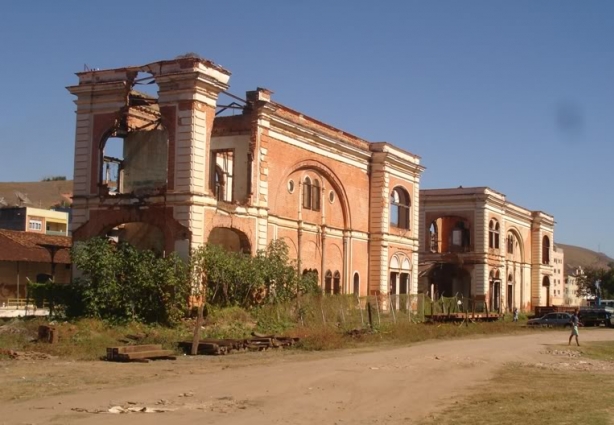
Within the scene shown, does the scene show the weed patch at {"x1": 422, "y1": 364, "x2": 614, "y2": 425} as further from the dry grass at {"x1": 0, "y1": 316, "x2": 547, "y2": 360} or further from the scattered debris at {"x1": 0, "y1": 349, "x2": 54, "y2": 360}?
the scattered debris at {"x1": 0, "y1": 349, "x2": 54, "y2": 360}

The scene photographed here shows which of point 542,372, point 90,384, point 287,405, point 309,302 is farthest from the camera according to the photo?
point 309,302

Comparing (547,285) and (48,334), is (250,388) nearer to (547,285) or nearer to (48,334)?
(48,334)

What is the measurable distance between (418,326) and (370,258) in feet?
32.3

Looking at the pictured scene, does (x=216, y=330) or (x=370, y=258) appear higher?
(x=370, y=258)

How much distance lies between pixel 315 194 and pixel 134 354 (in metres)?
22.4

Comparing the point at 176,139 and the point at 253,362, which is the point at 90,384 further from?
the point at 176,139

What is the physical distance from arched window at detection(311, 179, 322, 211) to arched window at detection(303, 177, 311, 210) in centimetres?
31

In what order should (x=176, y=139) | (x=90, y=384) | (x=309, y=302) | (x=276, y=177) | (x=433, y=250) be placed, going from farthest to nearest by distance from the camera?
(x=433, y=250) < (x=276, y=177) < (x=309, y=302) < (x=176, y=139) < (x=90, y=384)

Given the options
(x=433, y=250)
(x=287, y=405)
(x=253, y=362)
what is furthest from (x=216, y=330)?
(x=433, y=250)

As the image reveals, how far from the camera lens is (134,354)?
24859 mm

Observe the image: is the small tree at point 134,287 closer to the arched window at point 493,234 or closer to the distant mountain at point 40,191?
the arched window at point 493,234

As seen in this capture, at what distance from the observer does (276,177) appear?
136 ft

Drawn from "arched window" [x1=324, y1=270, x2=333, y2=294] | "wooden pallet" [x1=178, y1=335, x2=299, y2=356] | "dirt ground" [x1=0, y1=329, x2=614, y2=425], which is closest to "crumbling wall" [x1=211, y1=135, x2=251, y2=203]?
"arched window" [x1=324, y1=270, x2=333, y2=294]

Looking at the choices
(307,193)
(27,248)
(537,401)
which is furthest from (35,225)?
(537,401)
